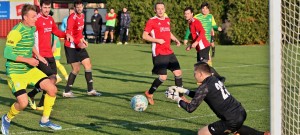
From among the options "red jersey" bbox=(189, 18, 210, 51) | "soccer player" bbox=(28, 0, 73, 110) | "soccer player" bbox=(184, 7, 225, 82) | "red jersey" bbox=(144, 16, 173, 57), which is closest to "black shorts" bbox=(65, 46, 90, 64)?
"soccer player" bbox=(28, 0, 73, 110)

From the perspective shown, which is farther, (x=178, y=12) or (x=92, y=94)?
(x=178, y=12)

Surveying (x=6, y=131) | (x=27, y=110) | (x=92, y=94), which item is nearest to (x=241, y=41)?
(x=92, y=94)

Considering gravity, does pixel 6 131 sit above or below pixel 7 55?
below

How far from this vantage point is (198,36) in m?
15.8

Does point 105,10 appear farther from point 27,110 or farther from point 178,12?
point 27,110

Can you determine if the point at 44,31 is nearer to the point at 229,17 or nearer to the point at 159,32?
the point at 159,32

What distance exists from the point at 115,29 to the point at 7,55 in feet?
95.1

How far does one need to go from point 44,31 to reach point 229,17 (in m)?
23.9

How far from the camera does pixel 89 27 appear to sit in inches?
1610

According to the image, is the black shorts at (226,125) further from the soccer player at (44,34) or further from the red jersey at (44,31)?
the red jersey at (44,31)

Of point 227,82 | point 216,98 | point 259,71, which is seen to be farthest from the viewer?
point 259,71

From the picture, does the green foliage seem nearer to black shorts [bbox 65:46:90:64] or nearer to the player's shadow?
black shorts [bbox 65:46:90:64]

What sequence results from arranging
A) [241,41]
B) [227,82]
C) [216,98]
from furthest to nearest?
[241,41], [227,82], [216,98]

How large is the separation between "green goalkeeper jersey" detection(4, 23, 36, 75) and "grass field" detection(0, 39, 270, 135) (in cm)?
96
